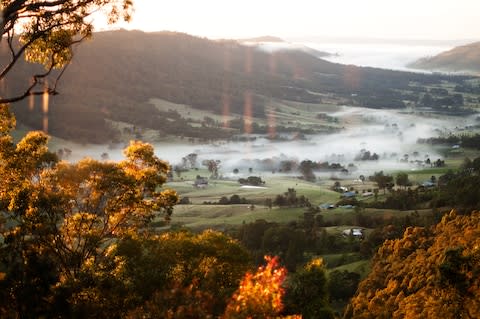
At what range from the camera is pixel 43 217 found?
21562mm

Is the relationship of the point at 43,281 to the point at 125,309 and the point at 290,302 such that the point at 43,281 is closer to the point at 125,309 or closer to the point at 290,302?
the point at 125,309

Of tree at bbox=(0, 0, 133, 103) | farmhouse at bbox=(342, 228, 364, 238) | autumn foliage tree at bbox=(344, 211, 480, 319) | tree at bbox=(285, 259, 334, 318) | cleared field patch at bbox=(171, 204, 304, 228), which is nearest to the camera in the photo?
tree at bbox=(0, 0, 133, 103)

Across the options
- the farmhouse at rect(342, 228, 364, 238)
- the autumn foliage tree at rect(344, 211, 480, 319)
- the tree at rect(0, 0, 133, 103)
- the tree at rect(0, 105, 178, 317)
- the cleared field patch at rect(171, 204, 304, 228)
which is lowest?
the cleared field patch at rect(171, 204, 304, 228)

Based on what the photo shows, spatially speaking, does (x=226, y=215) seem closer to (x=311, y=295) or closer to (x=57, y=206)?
(x=311, y=295)

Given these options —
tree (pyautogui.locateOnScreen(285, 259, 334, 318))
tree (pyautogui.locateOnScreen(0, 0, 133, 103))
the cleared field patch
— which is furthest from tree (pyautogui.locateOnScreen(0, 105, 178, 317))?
the cleared field patch

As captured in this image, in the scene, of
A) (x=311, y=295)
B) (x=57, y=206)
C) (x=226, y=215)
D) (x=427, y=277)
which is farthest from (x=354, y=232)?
(x=57, y=206)

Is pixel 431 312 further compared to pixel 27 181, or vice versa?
pixel 431 312

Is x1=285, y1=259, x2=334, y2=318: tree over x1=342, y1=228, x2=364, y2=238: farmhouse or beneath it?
over

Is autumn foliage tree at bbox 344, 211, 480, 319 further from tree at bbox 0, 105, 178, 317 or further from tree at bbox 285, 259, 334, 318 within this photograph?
tree at bbox 0, 105, 178, 317

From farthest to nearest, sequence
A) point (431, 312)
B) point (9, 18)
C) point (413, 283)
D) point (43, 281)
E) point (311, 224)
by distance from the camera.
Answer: point (311, 224), point (413, 283), point (431, 312), point (43, 281), point (9, 18)

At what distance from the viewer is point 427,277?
47.6 meters

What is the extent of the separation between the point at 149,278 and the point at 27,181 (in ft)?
20.6

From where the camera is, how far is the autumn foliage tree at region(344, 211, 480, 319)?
34312 millimetres

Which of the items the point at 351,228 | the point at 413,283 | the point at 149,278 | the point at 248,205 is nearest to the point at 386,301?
the point at 413,283
